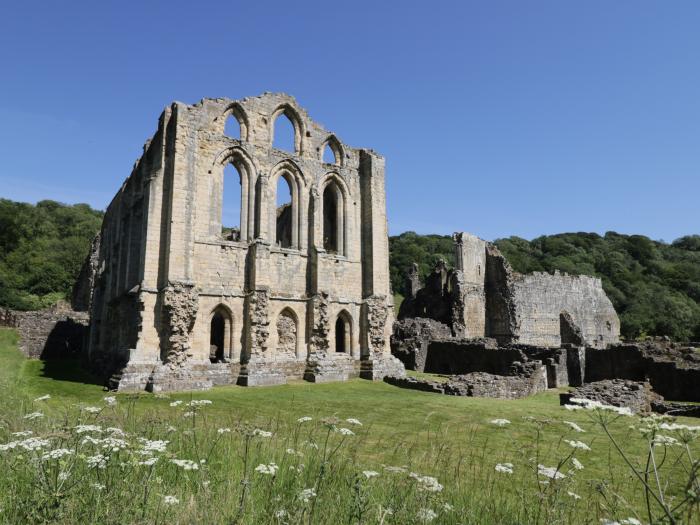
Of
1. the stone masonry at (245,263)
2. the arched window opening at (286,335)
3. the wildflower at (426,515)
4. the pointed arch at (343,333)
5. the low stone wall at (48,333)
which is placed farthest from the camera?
the low stone wall at (48,333)

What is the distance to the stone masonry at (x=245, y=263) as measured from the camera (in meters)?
16.2

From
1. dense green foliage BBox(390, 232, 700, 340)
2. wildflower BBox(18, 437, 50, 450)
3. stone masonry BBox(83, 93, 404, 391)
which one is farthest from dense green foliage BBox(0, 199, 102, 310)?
wildflower BBox(18, 437, 50, 450)

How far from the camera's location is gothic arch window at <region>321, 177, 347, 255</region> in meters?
21.2

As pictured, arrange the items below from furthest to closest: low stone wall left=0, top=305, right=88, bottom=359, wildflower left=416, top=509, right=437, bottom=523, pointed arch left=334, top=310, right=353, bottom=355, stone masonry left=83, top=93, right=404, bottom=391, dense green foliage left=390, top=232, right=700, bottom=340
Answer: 1. dense green foliage left=390, top=232, right=700, bottom=340
2. low stone wall left=0, top=305, right=88, bottom=359
3. pointed arch left=334, top=310, right=353, bottom=355
4. stone masonry left=83, top=93, right=404, bottom=391
5. wildflower left=416, top=509, right=437, bottom=523

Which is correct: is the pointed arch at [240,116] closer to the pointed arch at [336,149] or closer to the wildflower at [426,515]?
the pointed arch at [336,149]

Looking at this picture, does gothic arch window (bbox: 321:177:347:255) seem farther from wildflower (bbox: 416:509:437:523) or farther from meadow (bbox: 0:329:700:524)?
wildflower (bbox: 416:509:437:523)

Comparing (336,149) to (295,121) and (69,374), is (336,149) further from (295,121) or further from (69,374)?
(69,374)

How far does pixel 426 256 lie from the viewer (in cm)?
7950

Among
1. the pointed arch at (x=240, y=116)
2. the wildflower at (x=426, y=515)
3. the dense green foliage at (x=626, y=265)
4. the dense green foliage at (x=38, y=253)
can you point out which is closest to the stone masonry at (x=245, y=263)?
the pointed arch at (x=240, y=116)

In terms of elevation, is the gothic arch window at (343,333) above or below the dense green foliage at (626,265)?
below

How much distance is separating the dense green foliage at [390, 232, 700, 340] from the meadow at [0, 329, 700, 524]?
61.5 meters

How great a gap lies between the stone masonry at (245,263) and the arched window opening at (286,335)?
0.05 metres

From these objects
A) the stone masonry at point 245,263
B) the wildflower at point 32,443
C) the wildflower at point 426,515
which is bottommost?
the wildflower at point 426,515

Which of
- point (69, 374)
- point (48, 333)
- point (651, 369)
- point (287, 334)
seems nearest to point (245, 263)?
point (287, 334)
